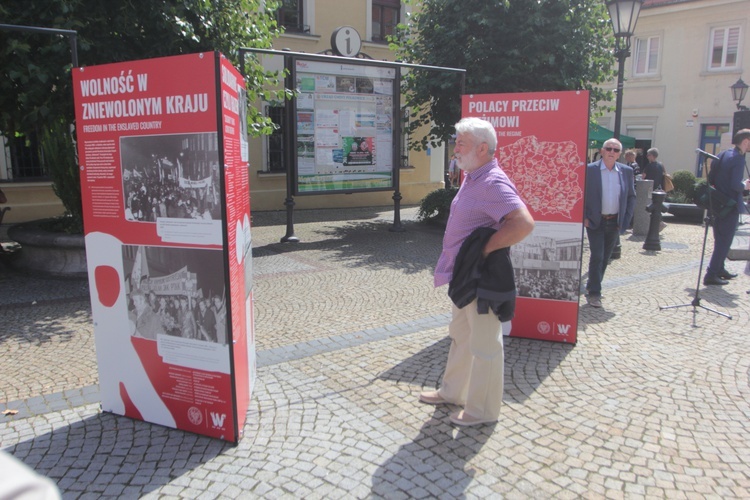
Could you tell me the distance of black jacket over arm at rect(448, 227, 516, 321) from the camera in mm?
3555

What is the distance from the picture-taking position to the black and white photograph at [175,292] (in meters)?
3.26

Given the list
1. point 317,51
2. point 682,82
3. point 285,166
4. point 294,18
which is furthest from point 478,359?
point 682,82

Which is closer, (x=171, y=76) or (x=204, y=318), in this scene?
(x=171, y=76)

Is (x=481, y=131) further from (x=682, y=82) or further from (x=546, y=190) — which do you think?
(x=682, y=82)

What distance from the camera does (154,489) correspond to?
3023 mm

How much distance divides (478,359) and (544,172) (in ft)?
7.31

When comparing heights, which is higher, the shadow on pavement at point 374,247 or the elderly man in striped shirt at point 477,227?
the elderly man in striped shirt at point 477,227

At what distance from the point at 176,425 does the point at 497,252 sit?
223 cm

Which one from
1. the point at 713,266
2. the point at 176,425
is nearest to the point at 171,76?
the point at 176,425

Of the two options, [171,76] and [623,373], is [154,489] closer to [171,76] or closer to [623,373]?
[171,76]

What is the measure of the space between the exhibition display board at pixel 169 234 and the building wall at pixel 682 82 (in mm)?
25773

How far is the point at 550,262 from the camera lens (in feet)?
17.5

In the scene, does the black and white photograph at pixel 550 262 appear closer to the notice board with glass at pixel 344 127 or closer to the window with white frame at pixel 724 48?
the notice board with glass at pixel 344 127

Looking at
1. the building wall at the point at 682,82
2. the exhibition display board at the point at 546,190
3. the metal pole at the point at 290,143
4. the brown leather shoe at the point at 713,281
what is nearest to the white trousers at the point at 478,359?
the exhibition display board at the point at 546,190
